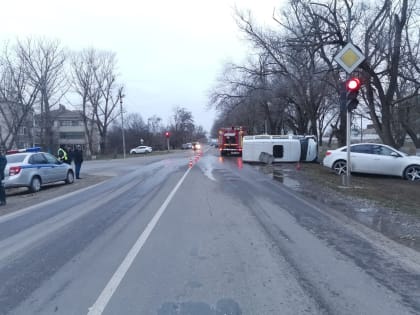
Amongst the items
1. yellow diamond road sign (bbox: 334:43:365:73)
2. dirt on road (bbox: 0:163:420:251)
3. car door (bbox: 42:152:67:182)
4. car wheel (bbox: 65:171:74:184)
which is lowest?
dirt on road (bbox: 0:163:420:251)

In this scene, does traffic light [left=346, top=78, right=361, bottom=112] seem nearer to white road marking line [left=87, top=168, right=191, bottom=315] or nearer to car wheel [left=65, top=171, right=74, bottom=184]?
white road marking line [left=87, top=168, right=191, bottom=315]

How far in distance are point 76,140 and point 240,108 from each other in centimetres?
6499

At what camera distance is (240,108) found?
153ft

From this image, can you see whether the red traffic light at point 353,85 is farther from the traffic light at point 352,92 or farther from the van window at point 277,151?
the van window at point 277,151

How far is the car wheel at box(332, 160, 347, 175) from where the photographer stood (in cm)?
1742

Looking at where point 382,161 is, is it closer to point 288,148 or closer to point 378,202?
point 378,202

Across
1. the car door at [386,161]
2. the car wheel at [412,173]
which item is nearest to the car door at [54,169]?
the car door at [386,161]

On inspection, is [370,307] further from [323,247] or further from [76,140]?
[76,140]

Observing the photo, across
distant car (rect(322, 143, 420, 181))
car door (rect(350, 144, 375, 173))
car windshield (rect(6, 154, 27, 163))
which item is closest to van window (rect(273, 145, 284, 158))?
distant car (rect(322, 143, 420, 181))

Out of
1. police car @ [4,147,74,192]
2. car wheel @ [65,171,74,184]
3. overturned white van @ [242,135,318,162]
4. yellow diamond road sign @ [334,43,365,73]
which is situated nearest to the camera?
yellow diamond road sign @ [334,43,365,73]

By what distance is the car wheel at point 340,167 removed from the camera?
686 inches

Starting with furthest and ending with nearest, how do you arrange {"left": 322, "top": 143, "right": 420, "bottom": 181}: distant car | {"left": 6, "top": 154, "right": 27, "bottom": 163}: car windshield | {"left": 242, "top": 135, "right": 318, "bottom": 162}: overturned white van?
{"left": 242, "top": 135, "right": 318, "bottom": 162}: overturned white van < {"left": 322, "top": 143, "right": 420, "bottom": 181}: distant car < {"left": 6, "top": 154, "right": 27, "bottom": 163}: car windshield

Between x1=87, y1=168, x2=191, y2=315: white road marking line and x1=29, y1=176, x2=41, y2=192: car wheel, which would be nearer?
x1=87, y1=168, x2=191, y2=315: white road marking line

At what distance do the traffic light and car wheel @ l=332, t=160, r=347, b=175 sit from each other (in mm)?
5890
